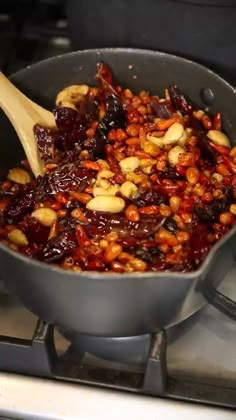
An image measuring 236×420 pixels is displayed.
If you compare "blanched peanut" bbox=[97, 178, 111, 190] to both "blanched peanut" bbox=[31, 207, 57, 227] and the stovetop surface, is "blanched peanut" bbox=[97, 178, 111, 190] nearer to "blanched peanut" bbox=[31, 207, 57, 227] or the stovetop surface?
"blanched peanut" bbox=[31, 207, 57, 227]

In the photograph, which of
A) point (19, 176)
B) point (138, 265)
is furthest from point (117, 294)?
point (19, 176)

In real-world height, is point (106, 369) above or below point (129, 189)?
below

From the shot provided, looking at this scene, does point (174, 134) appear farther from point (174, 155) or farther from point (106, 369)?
point (106, 369)

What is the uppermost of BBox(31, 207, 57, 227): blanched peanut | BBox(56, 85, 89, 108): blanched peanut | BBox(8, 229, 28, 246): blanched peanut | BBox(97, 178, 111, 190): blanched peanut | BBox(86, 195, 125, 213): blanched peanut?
BBox(56, 85, 89, 108): blanched peanut

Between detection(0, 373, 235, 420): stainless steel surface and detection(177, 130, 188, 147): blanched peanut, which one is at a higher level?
detection(177, 130, 188, 147): blanched peanut

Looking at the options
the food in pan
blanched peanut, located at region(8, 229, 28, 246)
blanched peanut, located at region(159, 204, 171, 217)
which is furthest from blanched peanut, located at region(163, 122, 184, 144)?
blanched peanut, located at region(8, 229, 28, 246)
